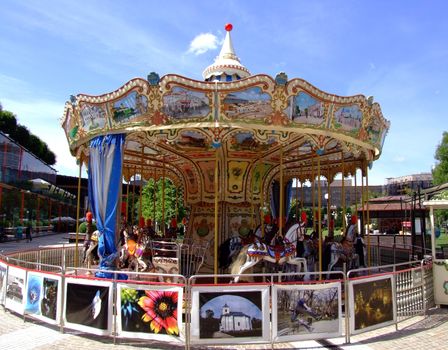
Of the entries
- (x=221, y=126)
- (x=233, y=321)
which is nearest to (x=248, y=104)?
(x=221, y=126)

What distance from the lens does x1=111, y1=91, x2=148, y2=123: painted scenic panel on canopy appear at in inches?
320

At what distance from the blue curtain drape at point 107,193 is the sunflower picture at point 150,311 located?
2800 mm

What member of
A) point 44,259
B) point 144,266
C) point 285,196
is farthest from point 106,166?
point 285,196

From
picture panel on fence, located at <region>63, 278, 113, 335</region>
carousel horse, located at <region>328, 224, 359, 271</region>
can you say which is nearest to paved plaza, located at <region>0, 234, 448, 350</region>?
picture panel on fence, located at <region>63, 278, 113, 335</region>

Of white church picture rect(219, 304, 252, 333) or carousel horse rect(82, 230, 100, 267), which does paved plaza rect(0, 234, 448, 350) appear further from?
carousel horse rect(82, 230, 100, 267)

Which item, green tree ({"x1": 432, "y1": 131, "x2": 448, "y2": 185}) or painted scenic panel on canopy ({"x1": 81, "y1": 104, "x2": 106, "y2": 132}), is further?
green tree ({"x1": 432, "y1": 131, "x2": 448, "y2": 185})

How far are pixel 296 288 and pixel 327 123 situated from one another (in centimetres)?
395

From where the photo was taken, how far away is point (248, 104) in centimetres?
793

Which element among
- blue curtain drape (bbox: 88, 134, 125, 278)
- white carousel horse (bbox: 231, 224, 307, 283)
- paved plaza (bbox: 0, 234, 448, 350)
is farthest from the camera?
blue curtain drape (bbox: 88, 134, 125, 278)

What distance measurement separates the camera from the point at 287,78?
783 cm

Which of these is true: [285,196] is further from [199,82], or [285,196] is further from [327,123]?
[199,82]

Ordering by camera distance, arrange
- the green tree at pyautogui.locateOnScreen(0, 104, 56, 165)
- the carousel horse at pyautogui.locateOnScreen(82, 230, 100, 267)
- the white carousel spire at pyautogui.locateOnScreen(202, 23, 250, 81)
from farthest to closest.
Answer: the green tree at pyautogui.locateOnScreen(0, 104, 56, 165) < the carousel horse at pyautogui.locateOnScreen(82, 230, 100, 267) < the white carousel spire at pyautogui.locateOnScreen(202, 23, 250, 81)

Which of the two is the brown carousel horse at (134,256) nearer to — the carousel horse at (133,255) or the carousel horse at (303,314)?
the carousel horse at (133,255)

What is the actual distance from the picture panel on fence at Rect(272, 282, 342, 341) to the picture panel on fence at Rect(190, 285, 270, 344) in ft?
0.62
